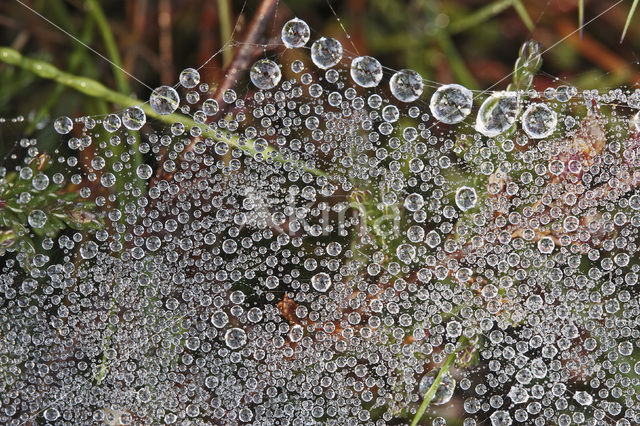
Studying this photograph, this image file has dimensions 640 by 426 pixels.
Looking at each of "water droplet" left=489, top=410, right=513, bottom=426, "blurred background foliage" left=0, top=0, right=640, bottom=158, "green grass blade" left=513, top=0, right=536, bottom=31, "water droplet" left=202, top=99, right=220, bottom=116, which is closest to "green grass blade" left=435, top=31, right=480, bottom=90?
"blurred background foliage" left=0, top=0, right=640, bottom=158

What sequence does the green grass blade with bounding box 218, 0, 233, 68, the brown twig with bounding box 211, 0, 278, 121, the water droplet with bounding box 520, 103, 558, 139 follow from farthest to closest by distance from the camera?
the green grass blade with bounding box 218, 0, 233, 68, the brown twig with bounding box 211, 0, 278, 121, the water droplet with bounding box 520, 103, 558, 139

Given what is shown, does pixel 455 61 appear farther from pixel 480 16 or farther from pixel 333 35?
pixel 333 35

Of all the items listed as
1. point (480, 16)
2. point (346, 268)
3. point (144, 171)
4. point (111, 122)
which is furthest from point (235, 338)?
point (480, 16)

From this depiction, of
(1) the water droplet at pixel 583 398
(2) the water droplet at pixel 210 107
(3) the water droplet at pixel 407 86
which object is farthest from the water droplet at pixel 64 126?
(1) the water droplet at pixel 583 398

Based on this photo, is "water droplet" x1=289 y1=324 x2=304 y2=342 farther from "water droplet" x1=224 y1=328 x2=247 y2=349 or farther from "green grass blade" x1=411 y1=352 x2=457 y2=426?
"green grass blade" x1=411 y1=352 x2=457 y2=426

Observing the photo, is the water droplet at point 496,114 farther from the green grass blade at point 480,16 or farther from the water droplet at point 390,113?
the green grass blade at point 480,16

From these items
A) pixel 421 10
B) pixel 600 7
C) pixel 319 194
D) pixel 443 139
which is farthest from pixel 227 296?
pixel 600 7
